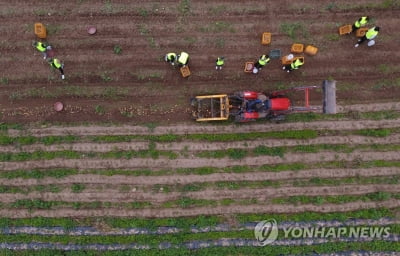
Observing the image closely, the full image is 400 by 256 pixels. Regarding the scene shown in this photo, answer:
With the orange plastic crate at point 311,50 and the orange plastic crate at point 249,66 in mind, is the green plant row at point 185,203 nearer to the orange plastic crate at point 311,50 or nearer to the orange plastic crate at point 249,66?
the orange plastic crate at point 249,66

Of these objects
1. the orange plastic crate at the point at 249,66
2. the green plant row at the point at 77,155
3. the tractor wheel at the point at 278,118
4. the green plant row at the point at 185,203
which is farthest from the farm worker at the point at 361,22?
the green plant row at the point at 77,155

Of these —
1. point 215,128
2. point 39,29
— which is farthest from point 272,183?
point 39,29

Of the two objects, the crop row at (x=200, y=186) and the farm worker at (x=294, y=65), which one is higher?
the farm worker at (x=294, y=65)

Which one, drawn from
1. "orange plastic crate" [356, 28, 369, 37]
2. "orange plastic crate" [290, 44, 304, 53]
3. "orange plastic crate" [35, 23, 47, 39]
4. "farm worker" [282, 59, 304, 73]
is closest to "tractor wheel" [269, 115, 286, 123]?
"farm worker" [282, 59, 304, 73]

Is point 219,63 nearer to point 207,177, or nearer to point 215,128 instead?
point 215,128

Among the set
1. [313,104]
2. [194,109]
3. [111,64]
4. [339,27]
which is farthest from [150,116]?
[339,27]

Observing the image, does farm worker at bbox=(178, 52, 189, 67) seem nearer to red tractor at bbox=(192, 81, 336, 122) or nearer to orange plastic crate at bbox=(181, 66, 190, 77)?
orange plastic crate at bbox=(181, 66, 190, 77)
